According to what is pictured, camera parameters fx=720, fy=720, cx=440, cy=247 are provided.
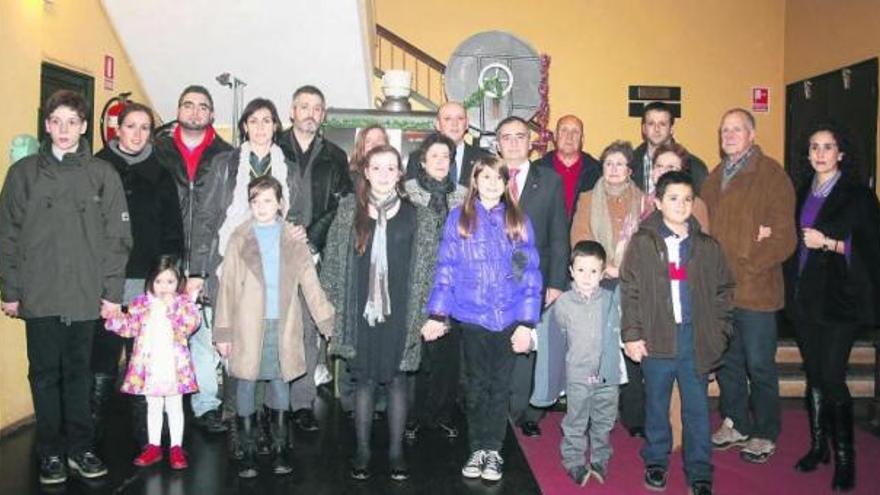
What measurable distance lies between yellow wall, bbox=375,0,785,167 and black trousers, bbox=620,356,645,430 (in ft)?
16.3

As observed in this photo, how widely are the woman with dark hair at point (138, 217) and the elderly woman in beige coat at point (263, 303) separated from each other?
450 mm

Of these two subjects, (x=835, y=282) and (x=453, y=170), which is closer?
(x=835, y=282)

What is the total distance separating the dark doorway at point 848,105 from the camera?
6168 millimetres

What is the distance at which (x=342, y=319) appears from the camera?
9.66ft

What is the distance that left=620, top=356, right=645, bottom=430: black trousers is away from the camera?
11.9 feet

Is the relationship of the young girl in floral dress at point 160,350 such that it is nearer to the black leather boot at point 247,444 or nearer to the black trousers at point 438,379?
the black leather boot at point 247,444

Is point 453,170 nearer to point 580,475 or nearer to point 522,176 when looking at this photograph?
point 522,176

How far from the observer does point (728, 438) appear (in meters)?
3.49

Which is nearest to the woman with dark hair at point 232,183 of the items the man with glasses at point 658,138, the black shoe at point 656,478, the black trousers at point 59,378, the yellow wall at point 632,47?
the black trousers at point 59,378

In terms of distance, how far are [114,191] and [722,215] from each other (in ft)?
8.84

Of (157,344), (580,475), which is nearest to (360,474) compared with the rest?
(580,475)

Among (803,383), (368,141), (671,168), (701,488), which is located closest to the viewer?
(701,488)

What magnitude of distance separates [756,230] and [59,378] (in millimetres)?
3066

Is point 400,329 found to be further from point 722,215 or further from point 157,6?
point 157,6
